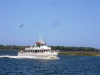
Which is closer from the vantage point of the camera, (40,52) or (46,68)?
(46,68)

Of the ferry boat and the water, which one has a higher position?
the ferry boat

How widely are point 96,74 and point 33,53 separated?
136 ft

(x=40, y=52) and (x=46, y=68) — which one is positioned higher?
(x=40, y=52)

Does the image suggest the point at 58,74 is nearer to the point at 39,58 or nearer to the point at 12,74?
the point at 12,74

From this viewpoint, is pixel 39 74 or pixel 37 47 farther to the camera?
pixel 37 47

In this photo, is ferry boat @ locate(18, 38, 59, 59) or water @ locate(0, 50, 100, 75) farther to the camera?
ferry boat @ locate(18, 38, 59, 59)

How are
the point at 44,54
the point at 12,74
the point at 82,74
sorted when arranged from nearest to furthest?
1. the point at 12,74
2. the point at 82,74
3. the point at 44,54

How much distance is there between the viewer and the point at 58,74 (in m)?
42.9

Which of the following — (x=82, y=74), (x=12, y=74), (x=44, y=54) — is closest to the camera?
Result: (x=12, y=74)

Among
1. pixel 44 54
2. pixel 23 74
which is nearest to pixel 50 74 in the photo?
pixel 23 74

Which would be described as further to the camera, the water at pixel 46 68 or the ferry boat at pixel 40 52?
the ferry boat at pixel 40 52

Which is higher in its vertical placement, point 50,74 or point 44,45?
point 44,45

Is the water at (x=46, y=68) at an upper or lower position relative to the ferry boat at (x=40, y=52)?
lower

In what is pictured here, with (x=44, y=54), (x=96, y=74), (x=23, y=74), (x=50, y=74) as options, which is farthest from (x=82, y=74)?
(x=44, y=54)
